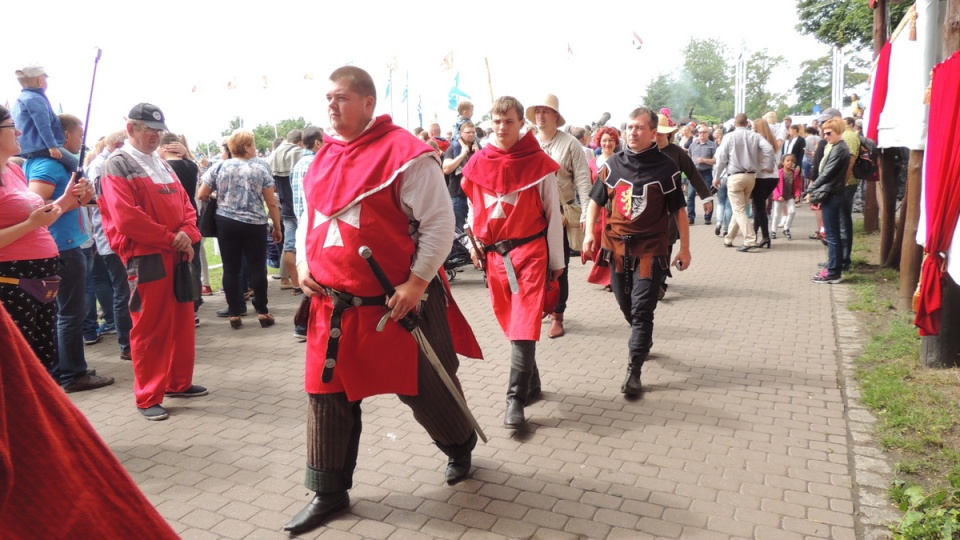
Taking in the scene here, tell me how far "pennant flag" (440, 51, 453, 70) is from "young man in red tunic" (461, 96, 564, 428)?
752 inches

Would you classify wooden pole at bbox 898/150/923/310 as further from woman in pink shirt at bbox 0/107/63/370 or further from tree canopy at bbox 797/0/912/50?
tree canopy at bbox 797/0/912/50

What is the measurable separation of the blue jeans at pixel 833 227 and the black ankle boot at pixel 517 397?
593 centimetres

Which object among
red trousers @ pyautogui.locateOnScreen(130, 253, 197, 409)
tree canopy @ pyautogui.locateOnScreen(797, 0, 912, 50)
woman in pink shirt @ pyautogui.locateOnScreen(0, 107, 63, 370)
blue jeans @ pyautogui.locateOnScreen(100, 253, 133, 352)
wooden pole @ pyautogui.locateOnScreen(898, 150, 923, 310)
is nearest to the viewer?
woman in pink shirt @ pyautogui.locateOnScreen(0, 107, 63, 370)

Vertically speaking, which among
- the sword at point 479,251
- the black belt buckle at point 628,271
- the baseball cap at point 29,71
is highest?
the baseball cap at point 29,71

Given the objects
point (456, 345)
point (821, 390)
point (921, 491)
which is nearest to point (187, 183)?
point (456, 345)

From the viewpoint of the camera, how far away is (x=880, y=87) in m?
8.07

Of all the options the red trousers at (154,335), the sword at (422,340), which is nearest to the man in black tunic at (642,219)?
the sword at (422,340)

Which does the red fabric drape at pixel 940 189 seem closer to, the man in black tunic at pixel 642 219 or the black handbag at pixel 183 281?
the man in black tunic at pixel 642 219

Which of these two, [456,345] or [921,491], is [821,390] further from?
[456,345]

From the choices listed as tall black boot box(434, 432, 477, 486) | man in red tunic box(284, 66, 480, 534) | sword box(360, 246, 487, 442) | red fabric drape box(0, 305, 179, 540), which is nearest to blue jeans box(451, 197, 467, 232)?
tall black boot box(434, 432, 477, 486)

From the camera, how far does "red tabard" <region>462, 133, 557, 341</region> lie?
4672mm

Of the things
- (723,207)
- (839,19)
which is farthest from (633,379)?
(839,19)

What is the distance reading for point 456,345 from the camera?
3814mm

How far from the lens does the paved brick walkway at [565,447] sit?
346cm
